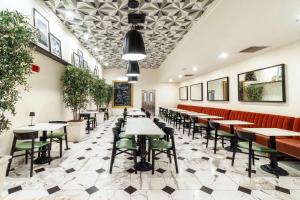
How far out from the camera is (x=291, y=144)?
11.2 ft

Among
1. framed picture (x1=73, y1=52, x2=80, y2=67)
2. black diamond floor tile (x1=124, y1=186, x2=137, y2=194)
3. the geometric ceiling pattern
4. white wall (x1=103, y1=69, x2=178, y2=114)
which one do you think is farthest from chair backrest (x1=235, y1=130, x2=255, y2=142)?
white wall (x1=103, y1=69, x2=178, y2=114)

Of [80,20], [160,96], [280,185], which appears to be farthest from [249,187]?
[160,96]

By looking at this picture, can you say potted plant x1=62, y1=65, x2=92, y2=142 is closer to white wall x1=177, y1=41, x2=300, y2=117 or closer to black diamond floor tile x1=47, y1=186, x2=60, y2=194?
black diamond floor tile x1=47, y1=186, x2=60, y2=194

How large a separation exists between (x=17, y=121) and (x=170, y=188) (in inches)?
134

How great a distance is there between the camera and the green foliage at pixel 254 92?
520cm

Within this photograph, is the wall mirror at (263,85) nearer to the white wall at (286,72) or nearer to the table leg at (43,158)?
the white wall at (286,72)

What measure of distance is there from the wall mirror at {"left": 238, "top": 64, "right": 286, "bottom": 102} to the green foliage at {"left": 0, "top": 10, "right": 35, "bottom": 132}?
5739 mm

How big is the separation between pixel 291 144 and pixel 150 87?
10391 mm

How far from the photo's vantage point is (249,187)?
105 inches

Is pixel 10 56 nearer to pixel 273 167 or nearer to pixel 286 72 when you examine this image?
pixel 273 167

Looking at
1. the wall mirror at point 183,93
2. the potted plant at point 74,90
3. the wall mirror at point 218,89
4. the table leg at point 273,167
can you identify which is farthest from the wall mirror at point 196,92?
the potted plant at point 74,90

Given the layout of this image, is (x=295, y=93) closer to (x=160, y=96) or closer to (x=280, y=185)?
(x=280, y=185)

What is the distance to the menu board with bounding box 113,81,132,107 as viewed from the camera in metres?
13.0

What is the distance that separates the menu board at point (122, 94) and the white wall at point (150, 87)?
40 cm
